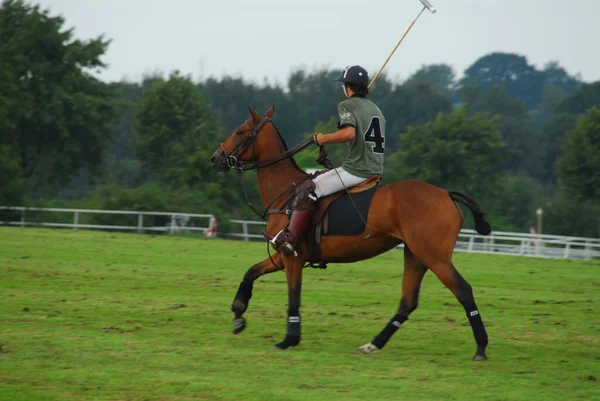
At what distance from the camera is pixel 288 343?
915 cm

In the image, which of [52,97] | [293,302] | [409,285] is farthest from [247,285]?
[52,97]

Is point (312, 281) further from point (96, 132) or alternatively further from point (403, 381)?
point (96, 132)

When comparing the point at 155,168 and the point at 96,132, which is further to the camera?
the point at 155,168

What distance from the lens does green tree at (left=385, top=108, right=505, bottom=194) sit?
5344cm

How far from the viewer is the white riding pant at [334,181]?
31.0 ft

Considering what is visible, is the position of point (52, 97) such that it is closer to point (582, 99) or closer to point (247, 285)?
point (247, 285)

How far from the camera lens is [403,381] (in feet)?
25.2

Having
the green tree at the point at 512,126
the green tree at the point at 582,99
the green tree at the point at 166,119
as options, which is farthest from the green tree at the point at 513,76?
the green tree at the point at 166,119

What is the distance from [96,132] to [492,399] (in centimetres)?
4629

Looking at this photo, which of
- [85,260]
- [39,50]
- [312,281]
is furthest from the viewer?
[39,50]

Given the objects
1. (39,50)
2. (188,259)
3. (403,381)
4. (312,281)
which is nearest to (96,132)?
(39,50)

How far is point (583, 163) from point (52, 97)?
1064 inches

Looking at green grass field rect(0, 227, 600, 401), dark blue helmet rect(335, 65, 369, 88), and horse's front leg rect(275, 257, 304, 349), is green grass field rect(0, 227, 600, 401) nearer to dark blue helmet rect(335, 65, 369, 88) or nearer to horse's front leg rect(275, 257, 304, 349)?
horse's front leg rect(275, 257, 304, 349)

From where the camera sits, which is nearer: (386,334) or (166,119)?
(386,334)
